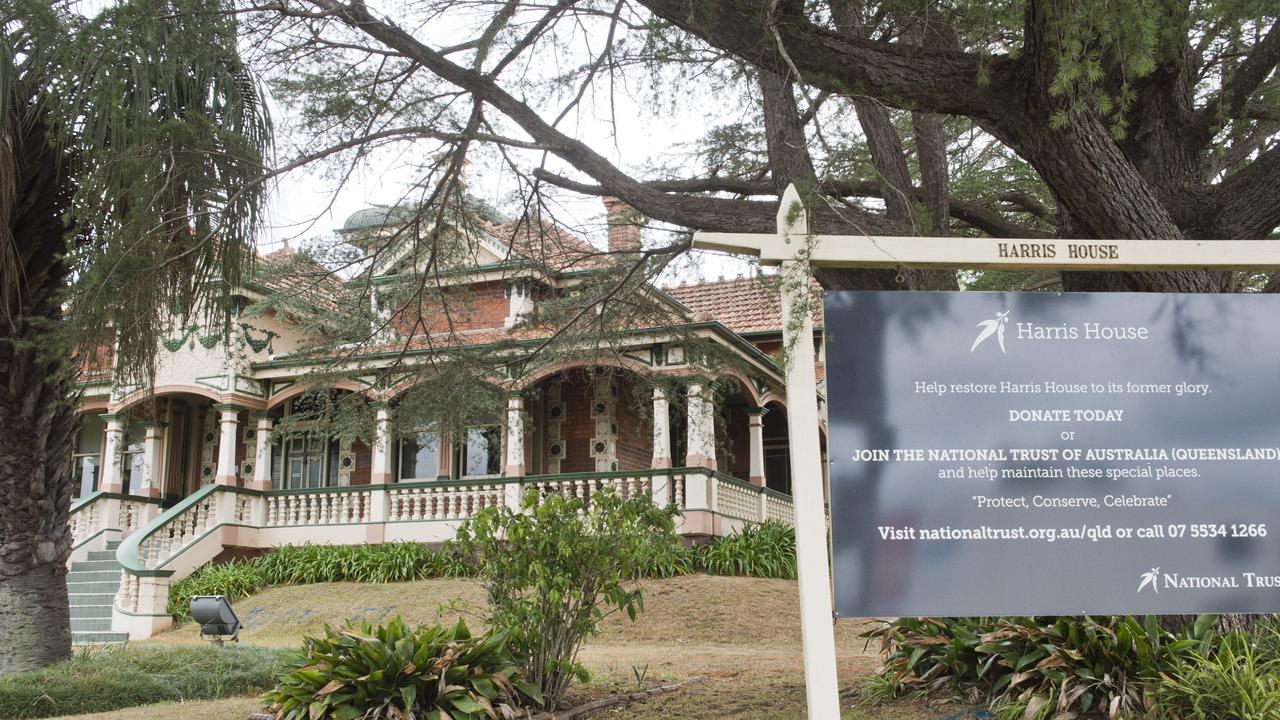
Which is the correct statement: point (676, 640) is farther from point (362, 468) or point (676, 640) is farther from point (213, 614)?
point (362, 468)

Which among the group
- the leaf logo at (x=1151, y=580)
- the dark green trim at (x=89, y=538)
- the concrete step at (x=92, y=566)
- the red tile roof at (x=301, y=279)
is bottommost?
A: the leaf logo at (x=1151, y=580)

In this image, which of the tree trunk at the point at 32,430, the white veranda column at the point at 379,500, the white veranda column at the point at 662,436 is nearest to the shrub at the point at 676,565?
the white veranda column at the point at 662,436

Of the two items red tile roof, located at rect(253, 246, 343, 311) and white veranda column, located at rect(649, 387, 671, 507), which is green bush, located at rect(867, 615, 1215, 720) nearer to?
red tile roof, located at rect(253, 246, 343, 311)

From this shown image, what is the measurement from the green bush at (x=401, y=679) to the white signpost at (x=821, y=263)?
7.67 feet

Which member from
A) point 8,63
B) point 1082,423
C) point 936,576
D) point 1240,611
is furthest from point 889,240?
point 8,63

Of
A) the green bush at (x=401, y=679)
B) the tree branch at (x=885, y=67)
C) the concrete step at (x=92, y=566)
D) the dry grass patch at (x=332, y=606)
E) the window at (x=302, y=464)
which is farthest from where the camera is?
Result: the window at (x=302, y=464)

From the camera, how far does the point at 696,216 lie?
8.09 meters

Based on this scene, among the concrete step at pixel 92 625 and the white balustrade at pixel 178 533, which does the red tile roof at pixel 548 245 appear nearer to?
the concrete step at pixel 92 625

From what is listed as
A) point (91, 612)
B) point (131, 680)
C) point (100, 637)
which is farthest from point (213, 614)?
point (91, 612)

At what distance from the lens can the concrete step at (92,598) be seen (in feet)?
58.4

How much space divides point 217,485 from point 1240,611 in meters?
18.3

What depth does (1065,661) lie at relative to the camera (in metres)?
6.17

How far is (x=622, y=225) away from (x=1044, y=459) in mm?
5997

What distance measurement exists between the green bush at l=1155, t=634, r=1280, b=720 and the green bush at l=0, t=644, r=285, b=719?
18.9 ft
